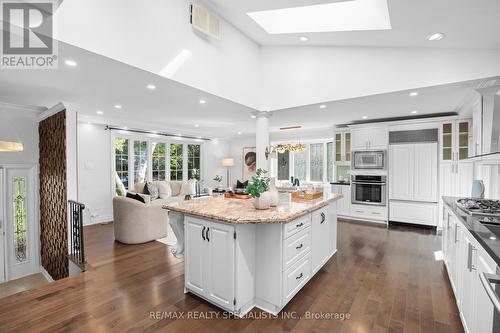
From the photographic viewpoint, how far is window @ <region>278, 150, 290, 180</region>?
7863mm

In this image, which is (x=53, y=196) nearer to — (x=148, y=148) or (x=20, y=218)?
(x=20, y=218)

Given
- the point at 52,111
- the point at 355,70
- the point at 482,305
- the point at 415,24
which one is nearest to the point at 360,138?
the point at 355,70

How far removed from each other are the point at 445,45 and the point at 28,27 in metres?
4.06

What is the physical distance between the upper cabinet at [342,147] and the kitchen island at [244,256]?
13.4 feet

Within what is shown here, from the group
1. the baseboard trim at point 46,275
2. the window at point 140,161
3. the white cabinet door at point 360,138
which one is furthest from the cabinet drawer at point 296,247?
the window at point 140,161

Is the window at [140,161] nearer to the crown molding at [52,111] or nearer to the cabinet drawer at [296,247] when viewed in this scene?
the crown molding at [52,111]

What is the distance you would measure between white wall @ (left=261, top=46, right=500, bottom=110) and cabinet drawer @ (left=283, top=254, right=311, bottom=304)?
95.3 inches

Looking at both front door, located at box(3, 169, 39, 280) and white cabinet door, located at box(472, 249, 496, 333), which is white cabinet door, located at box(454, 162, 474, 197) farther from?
front door, located at box(3, 169, 39, 280)

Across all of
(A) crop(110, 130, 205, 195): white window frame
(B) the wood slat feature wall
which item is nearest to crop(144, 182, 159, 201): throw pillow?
(A) crop(110, 130, 205, 195): white window frame

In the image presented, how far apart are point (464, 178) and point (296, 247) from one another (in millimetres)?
4402

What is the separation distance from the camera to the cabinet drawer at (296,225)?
2.21 m

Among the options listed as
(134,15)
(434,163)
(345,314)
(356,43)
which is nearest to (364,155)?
(434,163)

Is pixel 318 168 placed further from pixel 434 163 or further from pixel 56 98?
pixel 56 98

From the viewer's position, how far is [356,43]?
3.20m
